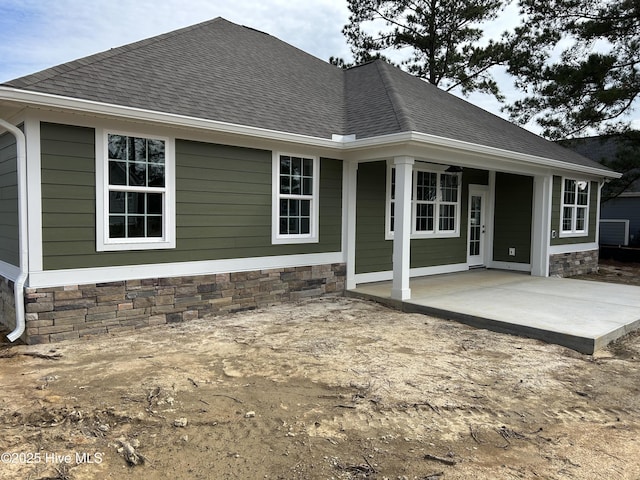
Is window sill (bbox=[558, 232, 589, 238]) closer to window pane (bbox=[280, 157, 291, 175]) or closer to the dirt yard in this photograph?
the dirt yard

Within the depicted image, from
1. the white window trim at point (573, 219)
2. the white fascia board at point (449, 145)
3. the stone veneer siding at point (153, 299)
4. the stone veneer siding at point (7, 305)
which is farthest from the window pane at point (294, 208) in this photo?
the white window trim at point (573, 219)

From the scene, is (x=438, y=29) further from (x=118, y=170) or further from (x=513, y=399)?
(x=513, y=399)

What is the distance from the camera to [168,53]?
7137 millimetres

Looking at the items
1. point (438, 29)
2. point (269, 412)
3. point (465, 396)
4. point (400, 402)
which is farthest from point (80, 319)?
point (438, 29)

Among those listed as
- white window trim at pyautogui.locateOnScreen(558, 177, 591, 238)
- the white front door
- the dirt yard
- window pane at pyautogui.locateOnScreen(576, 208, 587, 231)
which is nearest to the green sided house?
the white front door

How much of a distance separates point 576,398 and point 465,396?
2.97 ft

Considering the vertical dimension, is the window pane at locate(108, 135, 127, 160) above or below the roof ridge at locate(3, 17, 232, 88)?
below

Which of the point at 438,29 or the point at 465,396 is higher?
the point at 438,29

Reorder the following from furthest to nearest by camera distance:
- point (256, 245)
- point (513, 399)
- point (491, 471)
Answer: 1. point (256, 245)
2. point (513, 399)
3. point (491, 471)

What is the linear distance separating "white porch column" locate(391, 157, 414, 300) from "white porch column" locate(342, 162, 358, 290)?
3.81 feet

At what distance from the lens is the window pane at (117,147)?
5.50 metres

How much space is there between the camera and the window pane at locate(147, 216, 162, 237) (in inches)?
230

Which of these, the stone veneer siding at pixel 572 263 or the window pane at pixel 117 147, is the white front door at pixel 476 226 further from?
the window pane at pixel 117 147

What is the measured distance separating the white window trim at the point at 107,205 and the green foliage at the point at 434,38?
1433cm
